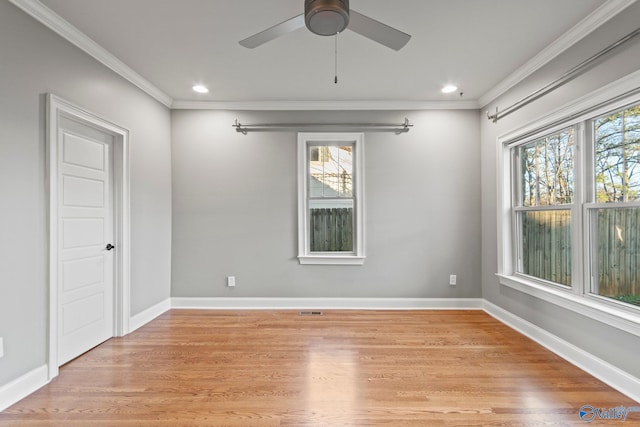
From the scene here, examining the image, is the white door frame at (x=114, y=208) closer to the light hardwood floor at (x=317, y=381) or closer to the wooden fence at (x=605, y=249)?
the light hardwood floor at (x=317, y=381)

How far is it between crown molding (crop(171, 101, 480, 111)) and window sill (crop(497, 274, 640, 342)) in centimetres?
217

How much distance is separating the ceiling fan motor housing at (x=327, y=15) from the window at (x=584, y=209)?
196cm

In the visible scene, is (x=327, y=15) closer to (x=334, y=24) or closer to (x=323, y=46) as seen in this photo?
(x=334, y=24)

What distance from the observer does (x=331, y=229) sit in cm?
391

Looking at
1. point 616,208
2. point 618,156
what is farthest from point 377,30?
point 616,208

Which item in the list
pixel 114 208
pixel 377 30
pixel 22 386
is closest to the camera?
pixel 377 30

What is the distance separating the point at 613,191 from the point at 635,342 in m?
1.03

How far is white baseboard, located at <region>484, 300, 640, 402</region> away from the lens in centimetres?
196

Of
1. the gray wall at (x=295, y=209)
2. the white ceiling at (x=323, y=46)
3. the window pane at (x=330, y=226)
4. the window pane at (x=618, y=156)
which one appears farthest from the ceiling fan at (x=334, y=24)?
the window pane at (x=330, y=226)

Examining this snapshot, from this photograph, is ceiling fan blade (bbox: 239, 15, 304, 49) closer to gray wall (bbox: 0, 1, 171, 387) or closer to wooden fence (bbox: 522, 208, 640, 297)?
gray wall (bbox: 0, 1, 171, 387)

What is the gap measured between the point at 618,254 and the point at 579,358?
85 cm

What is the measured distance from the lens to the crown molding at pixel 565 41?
200 cm

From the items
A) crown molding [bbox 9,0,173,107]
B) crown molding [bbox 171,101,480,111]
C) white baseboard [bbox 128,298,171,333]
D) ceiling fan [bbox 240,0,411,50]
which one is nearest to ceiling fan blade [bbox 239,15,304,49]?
ceiling fan [bbox 240,0,411,50]

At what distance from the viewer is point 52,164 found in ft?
7.03
